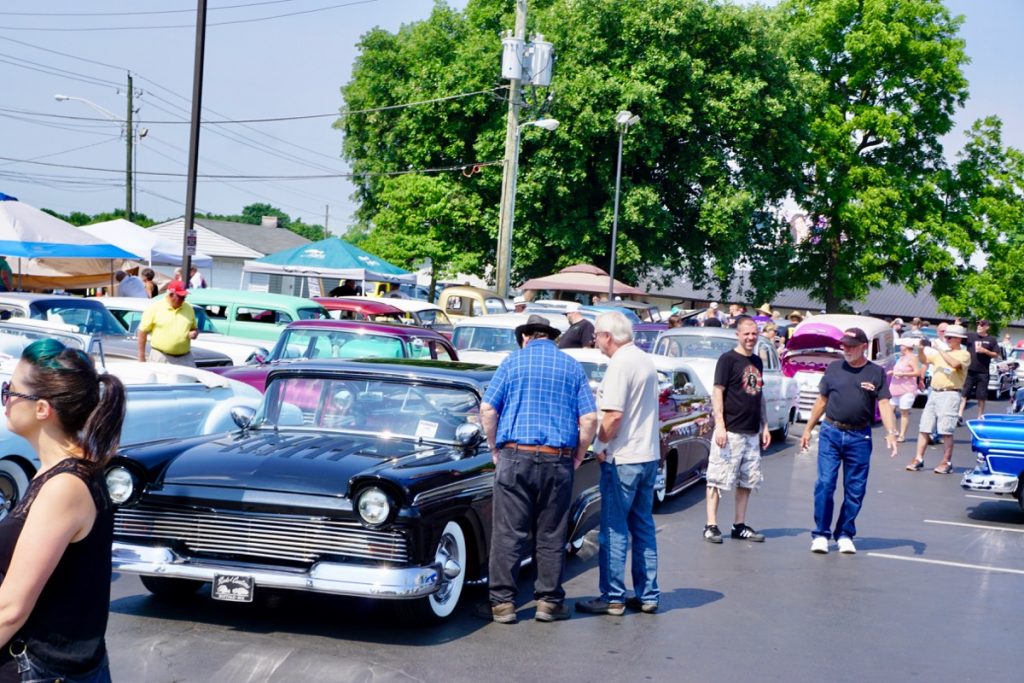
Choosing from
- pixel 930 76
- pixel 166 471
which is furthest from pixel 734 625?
pixel 930 76

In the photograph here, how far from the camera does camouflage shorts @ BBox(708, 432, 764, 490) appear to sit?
10062 millimetres

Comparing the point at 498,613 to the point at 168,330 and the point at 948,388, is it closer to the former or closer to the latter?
the point at 168,330

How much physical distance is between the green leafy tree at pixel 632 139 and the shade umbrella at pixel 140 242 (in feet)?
34.9

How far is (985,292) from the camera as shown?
4812 cm

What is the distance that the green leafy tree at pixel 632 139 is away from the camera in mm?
37656

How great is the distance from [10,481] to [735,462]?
18.4 ft

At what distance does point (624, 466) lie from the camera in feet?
25.0

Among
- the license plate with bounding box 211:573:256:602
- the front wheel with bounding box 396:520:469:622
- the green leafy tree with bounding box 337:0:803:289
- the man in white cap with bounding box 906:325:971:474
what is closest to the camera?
the license plate with bounding box 211:573:256:602

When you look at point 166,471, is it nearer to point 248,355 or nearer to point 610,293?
point 248,355

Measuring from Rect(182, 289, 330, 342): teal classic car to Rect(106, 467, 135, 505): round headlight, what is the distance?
12474 mm

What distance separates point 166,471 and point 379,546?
1340 mm

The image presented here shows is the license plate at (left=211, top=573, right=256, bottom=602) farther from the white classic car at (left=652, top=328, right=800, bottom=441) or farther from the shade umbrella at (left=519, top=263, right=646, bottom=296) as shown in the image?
the shade umbrella at (left=519, top=263, right=646, bottom=296)

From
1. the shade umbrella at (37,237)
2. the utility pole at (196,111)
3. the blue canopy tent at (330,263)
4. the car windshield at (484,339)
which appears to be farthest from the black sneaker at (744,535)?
the blue canopy tent at (330,263)

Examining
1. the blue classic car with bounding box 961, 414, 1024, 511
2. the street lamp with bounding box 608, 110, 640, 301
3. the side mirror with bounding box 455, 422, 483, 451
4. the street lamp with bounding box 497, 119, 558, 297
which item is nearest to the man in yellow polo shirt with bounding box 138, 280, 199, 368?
the side mirror with bounding box 455, 422, 483, 451
